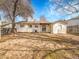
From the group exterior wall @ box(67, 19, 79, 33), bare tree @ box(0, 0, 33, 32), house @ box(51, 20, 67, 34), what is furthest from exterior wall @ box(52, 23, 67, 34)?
bare tree @ box(0, 0, 33, 32)

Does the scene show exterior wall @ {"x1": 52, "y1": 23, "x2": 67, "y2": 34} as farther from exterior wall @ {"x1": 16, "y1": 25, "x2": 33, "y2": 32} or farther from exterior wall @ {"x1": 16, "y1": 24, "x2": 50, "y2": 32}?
exterior wall @ {"x1": 16, "y1": 25, "x2": 33, "y2": 32}

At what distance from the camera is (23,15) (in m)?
29.7

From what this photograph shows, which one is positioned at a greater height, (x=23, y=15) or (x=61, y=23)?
(x=23, y=15)

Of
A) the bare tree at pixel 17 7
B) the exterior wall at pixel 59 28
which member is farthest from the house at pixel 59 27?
the bare tree at pixel 17 7

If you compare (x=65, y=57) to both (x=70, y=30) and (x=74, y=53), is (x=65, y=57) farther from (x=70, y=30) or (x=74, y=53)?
(x=70, y=30)

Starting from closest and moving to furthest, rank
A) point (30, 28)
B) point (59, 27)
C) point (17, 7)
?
point (59, 27), point (17, 7), point (30, 28)

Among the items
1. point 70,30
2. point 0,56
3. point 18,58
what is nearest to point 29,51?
point 18,58

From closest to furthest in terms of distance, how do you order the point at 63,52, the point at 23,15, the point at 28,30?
the point at 63,52 < the point at 23,15 < the point at 28,30

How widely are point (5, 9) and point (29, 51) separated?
64.0ft

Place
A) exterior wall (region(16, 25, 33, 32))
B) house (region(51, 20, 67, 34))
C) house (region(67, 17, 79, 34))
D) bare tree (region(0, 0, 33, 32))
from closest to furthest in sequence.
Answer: bare tree (region(0, 0, 33, 32)) → house (region(51, 20, 67, 34)) → house (region(67, 17, 79, 34)) → exterior wall (region(16, 25, 33, 32))

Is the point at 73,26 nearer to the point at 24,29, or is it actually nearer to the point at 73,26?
the point at 73,26

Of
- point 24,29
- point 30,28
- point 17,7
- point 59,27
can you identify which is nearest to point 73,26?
point 59,27

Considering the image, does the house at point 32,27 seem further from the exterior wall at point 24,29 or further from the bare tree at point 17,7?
the bare tree at point 17,7

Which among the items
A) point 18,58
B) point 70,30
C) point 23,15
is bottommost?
point 18,58
